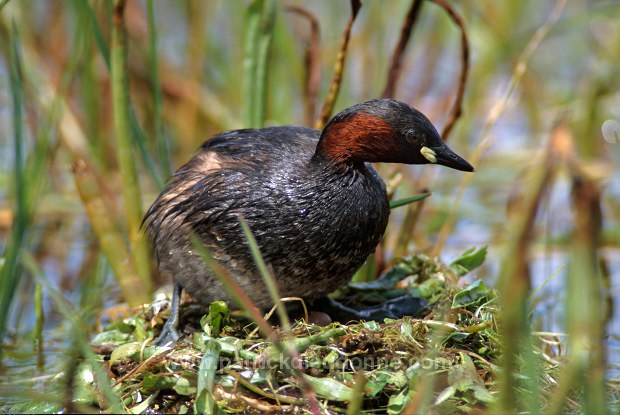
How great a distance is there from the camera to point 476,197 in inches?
269

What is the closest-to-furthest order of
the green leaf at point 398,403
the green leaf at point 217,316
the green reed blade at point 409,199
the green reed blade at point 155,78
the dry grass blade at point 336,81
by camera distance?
1. the green leaf at point 398,403
2. the green leaf at point 217,316
3. the green reed blade at point 409,199
4. the green reed blade at point 155,78
5. the dry grass blade at point 336,81

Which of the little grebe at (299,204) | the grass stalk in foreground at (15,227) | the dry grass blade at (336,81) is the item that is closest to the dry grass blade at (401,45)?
the dry grass blade at (336,81)

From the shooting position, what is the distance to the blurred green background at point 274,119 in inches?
188

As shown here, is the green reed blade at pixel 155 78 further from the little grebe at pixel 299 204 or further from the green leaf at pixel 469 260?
the green leaf at pixel 469 260

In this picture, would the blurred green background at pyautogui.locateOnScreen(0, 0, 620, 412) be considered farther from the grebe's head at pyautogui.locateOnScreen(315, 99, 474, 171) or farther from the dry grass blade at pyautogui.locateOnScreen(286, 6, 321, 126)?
the grebe's head at pyautogui.locateOnScreen(315, 99, 474, 171)

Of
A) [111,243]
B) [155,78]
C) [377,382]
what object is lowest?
[111,243]

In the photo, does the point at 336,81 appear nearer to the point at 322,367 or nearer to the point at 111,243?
the point at 111,243

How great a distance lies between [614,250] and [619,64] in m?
1.84

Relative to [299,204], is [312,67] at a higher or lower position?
higher

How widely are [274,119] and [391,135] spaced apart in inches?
124

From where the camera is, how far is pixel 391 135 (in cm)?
382

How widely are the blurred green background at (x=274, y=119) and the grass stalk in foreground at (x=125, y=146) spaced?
0.05ft

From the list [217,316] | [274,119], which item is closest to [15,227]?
[217,316]

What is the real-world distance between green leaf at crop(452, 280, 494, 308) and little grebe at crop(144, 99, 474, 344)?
461 mm
